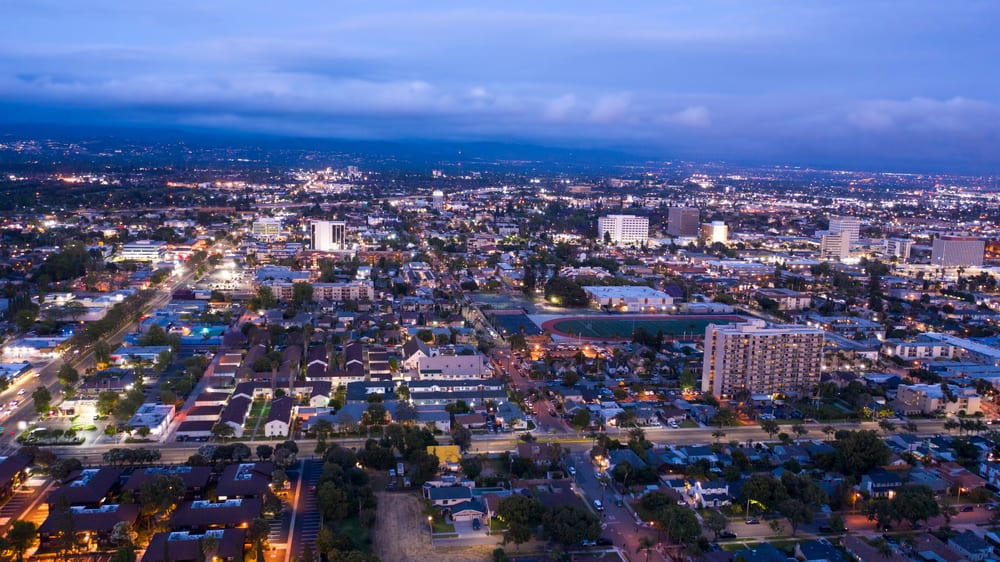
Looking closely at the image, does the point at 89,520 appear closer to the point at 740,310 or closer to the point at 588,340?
the point at 588,340

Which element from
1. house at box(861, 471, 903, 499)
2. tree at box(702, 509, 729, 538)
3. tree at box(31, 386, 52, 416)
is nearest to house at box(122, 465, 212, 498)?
tree at box(31, 386, 52, 416)

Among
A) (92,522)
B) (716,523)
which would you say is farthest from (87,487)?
(716,523)

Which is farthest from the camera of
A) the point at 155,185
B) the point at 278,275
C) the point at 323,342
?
the point at 155,185

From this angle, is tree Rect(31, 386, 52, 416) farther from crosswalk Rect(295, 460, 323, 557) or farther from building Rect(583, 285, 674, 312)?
building Rect(583, 285, 674, 312)

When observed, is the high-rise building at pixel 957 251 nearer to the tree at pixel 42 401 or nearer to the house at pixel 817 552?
the house at pixel 817 552

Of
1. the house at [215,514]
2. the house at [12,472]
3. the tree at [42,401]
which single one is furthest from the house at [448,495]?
the tree at [42,401]

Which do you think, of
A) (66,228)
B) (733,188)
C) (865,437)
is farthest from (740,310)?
(733,188)
